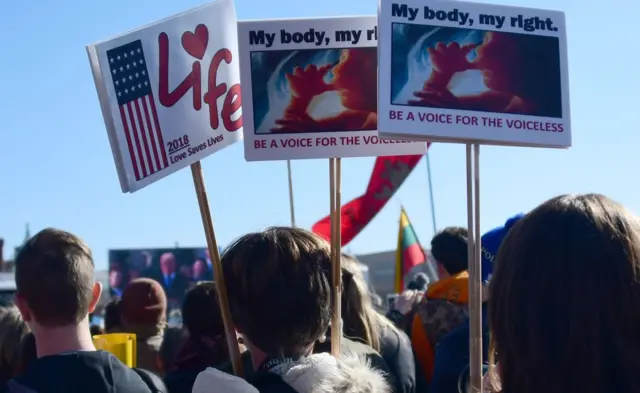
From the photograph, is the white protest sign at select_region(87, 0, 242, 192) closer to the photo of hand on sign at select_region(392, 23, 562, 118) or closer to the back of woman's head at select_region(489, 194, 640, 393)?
the photo of hand on sign at select_region(392, 23, 562, 118)

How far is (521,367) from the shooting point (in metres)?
1.65

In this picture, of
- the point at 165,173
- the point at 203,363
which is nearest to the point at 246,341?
the point at 165,173

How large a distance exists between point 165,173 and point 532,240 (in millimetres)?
1618

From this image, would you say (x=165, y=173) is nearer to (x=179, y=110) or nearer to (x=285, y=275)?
(x=179, y=110)

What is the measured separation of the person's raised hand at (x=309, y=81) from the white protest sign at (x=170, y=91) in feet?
0.72

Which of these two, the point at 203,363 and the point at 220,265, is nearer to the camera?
the point at 220,265

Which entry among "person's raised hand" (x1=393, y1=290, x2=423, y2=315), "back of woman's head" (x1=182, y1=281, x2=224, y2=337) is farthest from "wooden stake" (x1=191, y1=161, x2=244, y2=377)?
"person's raised hand" (x1=393, y1=290, x2=423, y2=315)

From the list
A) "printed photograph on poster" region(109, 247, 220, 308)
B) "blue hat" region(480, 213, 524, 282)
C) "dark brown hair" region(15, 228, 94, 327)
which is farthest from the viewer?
"printed photograph on poster" region(109, 247, 220, 308)

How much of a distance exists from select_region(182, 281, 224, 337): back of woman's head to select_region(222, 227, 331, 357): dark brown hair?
1614 mm

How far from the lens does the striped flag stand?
1115 centimetres

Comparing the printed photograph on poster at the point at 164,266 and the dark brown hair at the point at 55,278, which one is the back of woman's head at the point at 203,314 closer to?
the dark brown hair at the point at 55,278

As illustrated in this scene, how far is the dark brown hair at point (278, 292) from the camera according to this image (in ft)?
7.95

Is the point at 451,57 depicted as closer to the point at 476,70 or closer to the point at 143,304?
the point at 476,70

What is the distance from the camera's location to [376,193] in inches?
257
